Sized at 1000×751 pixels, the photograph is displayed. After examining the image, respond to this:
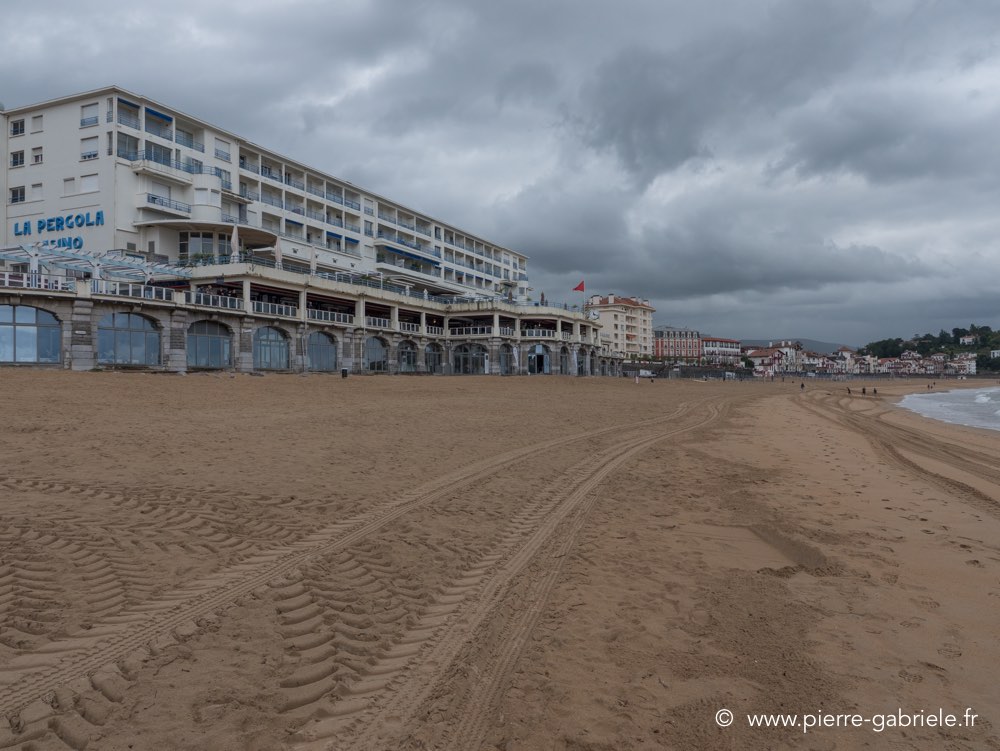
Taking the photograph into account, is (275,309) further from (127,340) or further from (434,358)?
(434,358)

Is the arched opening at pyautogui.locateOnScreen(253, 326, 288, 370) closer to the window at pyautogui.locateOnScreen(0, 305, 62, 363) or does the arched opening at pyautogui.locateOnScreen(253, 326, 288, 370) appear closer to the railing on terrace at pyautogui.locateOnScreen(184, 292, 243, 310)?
the railing on terrace at pyautogui.locateOnScreen(184, 292, 243, 310)

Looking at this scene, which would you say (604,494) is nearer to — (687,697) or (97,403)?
(687,697)

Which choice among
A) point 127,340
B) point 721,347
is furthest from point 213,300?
point 721,347

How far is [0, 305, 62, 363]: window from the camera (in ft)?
92.6

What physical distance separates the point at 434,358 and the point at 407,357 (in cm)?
488

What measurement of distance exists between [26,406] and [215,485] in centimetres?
1205

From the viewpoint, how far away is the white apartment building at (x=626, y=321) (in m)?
134

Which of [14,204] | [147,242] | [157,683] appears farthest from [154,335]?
[157,683]

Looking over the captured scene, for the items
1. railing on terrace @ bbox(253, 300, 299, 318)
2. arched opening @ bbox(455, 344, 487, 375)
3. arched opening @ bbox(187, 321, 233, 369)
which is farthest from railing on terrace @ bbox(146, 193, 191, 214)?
arched opening @ bbox(455, 344, 487, 375)

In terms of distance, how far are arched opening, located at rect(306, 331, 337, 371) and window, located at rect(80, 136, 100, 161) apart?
20.4 m

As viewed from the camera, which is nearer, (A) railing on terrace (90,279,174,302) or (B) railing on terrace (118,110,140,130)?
(A) railing on terrace (90,279,174,302)

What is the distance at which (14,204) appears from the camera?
4509 cm

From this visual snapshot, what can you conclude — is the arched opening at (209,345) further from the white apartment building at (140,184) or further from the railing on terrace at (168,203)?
the railing on terrace at (168,203)

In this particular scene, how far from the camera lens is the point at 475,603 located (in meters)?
4.82
